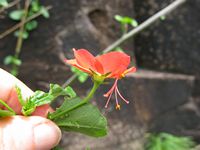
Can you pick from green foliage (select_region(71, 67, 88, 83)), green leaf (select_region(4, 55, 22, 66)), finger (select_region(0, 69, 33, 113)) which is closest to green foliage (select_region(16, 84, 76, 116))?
finger (select_region(0, 69, 33, 113))

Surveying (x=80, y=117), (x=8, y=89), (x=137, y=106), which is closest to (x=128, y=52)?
(x=137, y=106)

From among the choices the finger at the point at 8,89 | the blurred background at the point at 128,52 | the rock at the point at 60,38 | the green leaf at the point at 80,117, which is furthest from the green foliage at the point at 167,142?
the green leaf at the point at 80,117

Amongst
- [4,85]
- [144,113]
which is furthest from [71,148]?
[4,85]

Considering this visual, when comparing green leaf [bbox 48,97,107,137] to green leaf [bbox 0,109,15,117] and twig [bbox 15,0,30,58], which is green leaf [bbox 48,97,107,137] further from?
twig [bbox 15,0,30,58]

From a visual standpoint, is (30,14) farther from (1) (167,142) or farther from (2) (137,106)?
(1) (167,142)

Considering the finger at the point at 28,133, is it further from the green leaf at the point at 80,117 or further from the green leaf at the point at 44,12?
the green leaf at the point at 44,12

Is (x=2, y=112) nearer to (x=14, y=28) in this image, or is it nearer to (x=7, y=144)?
(x=7, y=144)
